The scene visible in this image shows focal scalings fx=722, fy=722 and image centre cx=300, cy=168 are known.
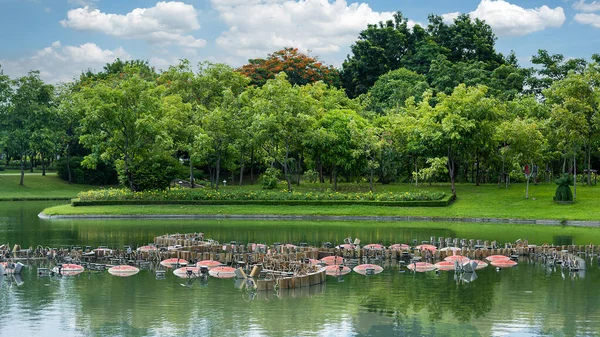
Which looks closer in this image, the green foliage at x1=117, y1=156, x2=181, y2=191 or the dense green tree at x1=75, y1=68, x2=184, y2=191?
the dense green tree at x1=75, y1=68, x2=184, y2=191

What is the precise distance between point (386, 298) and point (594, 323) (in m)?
9.17

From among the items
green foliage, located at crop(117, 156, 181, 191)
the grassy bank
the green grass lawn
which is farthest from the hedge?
the green grass lawn

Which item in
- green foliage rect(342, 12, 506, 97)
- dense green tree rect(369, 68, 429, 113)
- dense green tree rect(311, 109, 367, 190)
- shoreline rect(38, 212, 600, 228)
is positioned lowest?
shoreline rect(38, 212, 600, 228)

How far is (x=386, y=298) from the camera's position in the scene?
33.9m

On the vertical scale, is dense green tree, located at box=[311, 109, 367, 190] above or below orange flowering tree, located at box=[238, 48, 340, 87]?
below

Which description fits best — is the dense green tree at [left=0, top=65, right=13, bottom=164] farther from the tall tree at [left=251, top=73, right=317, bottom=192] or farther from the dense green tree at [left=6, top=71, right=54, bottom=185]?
the tall tree at [left=251, top=73, right=317, bottom=192]

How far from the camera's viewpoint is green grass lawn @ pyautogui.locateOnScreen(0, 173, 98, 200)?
9300cm

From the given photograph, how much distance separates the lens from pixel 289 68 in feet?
381

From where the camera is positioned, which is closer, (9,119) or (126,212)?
(126,212)

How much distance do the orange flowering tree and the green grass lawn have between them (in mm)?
31904

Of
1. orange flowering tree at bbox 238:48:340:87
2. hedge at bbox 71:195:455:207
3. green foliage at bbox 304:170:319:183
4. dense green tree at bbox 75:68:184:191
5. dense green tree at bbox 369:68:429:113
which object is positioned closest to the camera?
hedge at bbox 71:195:455:207

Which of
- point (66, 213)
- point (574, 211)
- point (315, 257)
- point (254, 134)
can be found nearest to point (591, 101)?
point (574, 211)

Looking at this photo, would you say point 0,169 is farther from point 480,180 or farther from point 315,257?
point 315,257

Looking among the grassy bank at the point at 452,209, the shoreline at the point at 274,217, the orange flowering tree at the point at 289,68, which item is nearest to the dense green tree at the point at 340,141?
the grassy bank at the point at 452,209
